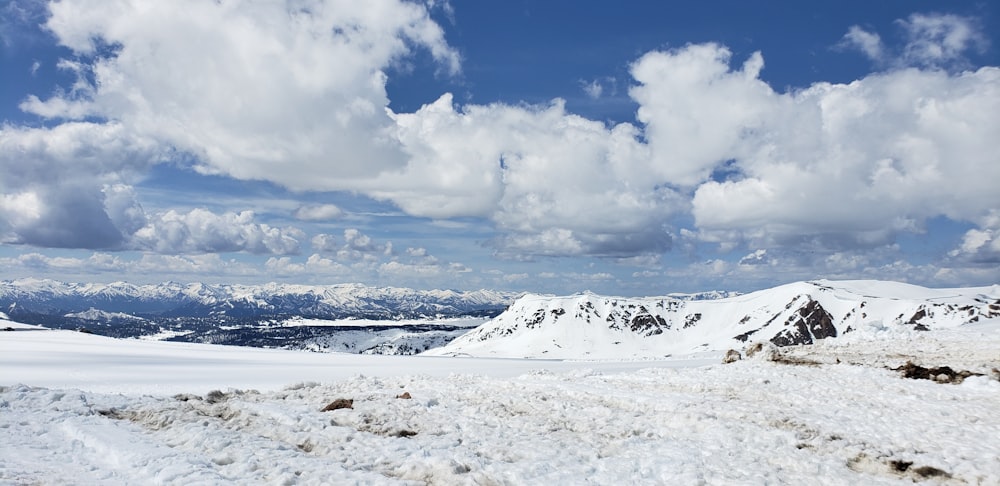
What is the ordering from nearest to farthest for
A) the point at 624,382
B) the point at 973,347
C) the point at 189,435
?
the point at 189,435
the point at 624,382
the point at 973,347

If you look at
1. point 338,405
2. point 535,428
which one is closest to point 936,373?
point 535,428

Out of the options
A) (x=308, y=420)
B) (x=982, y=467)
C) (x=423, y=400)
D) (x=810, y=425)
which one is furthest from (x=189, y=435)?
(x=982, y=467)

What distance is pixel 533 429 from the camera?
1823 centimetres

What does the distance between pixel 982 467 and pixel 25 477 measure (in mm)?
22279

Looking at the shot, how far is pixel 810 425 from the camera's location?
18484mm

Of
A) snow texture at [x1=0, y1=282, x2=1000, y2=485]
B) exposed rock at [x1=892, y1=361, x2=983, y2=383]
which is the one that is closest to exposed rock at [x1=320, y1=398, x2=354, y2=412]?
snow texture at [x1=0, y1=282, x2=1000, y2=485]

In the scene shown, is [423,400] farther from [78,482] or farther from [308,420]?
[78,482]

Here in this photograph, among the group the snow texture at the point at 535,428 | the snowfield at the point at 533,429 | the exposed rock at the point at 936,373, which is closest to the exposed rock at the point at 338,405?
the snow texture at the point at 535,428

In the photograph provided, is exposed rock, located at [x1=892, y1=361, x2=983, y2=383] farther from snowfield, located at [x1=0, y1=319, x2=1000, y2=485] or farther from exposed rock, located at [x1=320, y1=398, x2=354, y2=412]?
exposed rock, located at [x1=320, y1=398, x2=354, y2=412]

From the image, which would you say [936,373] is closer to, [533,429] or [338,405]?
[533,429]

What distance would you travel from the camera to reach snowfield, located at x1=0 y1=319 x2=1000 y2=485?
13.6 metres

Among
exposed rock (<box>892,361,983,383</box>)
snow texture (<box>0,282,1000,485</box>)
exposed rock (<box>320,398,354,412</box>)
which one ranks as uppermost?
exposed rock (<box>892,361,983,383</box>)

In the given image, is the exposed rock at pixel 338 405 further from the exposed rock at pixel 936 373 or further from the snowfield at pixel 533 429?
the exposed rock at pixel 936 373

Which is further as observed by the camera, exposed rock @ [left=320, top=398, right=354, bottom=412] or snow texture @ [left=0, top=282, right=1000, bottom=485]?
exposed rock @ [left=320, top=398, right=354, bottom=412]
